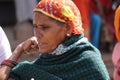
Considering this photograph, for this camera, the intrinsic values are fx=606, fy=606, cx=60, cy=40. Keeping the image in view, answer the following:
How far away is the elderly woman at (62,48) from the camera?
458 centimetres

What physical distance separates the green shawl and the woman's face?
6 cm

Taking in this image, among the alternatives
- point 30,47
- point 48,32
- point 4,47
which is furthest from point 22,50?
point 48,32

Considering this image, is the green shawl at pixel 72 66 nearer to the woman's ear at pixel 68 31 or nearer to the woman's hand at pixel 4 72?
the woman's ear at pixel 68 31

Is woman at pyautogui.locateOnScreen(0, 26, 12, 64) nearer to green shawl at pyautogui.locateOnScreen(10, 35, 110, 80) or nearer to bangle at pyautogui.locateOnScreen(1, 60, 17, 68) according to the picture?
bangle at pyautogui.locateOnScreen(1, 60, 17, 68)

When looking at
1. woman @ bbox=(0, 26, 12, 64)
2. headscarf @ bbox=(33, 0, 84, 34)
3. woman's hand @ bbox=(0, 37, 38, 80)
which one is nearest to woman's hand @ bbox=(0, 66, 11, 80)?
woman's hand @ bbox=(0, 37, 38, 80)

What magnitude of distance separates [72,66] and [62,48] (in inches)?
6.2

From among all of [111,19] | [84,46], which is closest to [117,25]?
[84,46]

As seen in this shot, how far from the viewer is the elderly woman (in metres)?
4.58

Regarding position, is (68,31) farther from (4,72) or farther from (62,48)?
(4,72)

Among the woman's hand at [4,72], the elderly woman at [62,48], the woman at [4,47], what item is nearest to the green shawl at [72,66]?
the elderly woman at [62,48]

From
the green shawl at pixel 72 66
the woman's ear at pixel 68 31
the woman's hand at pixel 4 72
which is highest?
the woman's ear at pixel 68 31

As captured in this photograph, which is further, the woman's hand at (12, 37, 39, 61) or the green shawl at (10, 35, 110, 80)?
the woman's hand at (12, 37, 39, 61)

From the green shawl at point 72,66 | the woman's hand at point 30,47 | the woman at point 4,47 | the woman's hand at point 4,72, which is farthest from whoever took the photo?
the woman at point 4,47

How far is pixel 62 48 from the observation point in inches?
182
